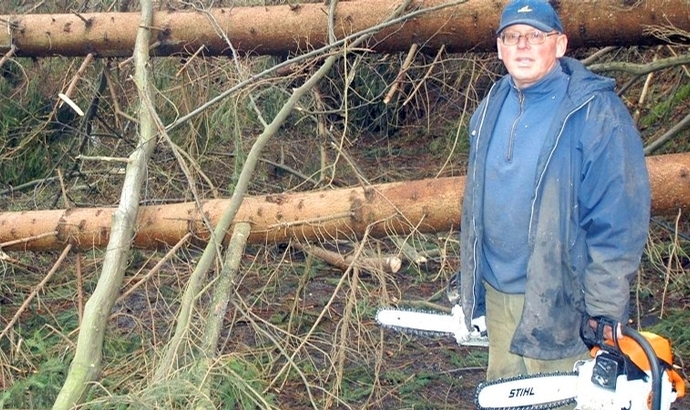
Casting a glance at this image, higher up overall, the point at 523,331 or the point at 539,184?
the point at 539,184

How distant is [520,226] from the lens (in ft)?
8.85

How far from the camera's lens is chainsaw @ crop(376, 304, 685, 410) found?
92.0 inches

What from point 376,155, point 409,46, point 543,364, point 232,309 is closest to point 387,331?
point 232,309

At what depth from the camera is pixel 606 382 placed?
2395 millimetres

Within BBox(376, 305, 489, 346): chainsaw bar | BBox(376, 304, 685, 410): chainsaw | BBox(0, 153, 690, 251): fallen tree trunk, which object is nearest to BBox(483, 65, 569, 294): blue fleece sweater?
BBox(376, 305, 489, 346): chainsaw bar

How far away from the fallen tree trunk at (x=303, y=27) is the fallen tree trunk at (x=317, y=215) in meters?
0.78

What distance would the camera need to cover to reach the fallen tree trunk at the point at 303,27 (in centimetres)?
407

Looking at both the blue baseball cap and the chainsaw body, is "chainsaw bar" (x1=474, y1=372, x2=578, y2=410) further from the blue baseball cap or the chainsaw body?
the blue baseball cap

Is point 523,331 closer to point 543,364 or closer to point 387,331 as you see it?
point 543,364

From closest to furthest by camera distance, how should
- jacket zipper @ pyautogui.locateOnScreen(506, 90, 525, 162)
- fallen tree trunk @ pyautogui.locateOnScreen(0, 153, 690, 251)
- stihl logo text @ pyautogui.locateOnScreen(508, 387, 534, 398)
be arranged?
stihl logo text @ pyautogui.locateOnScreen(508, 387, 534, 398)
jacket zipper @ pyautogui.locateOnScreen(506, 90, 525, 162)
fallen tree trunk @ pyautogui.locateOnScreen(0, 153, 690, 251)

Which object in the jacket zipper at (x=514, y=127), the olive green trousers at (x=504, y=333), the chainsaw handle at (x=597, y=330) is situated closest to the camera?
the chainsaw handle at (x=597, y=330)

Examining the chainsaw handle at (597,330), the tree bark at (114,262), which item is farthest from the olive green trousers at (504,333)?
the tree bark at (114,262)

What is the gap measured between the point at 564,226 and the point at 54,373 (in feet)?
8.24

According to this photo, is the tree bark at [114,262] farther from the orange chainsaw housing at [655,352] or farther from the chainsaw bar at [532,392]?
the orange chainsaw housing at [655,352]
